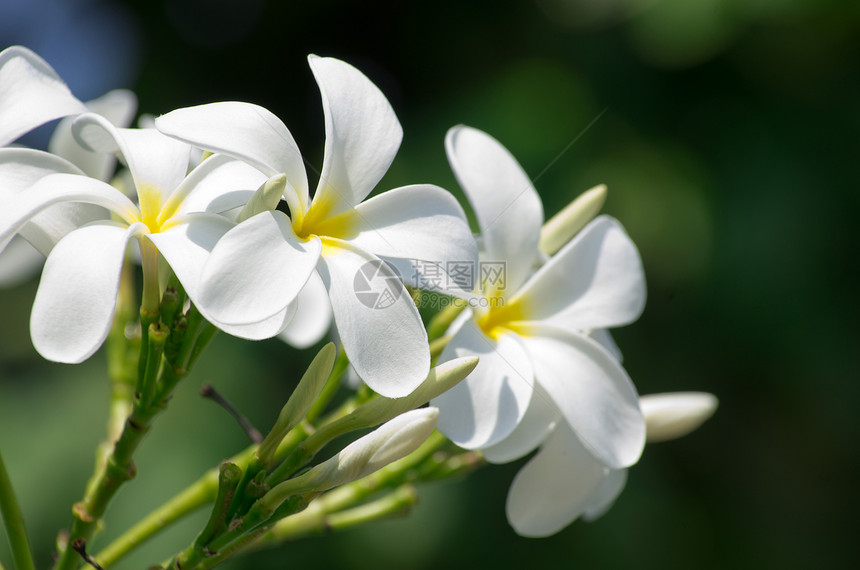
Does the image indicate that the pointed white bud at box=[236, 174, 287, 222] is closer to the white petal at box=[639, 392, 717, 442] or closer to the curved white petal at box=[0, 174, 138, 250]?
the curved white petal at box=[0, 174, 138, 250]

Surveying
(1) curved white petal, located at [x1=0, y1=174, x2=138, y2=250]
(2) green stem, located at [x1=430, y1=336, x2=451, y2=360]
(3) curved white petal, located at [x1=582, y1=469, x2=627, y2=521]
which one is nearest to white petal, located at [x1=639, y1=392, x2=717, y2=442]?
(3) curved white petal, located at [x1=582, y1=469, x2=627, y2=521]

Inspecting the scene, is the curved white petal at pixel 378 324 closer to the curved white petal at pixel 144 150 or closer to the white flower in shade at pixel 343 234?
the white flower in shade at pixel 343 234

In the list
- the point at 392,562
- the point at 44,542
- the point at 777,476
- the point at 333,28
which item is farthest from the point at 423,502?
the point at 333,28

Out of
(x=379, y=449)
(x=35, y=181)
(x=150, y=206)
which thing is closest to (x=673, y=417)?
(x=379, y=449)

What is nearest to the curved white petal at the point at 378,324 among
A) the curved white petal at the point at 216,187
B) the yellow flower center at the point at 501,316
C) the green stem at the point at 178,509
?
the curved white petal at the point at 216,187

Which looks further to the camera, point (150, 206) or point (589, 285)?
point (589, 285)

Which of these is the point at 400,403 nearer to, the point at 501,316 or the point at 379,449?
the point at 379,449

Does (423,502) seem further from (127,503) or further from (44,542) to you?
(44,542)
